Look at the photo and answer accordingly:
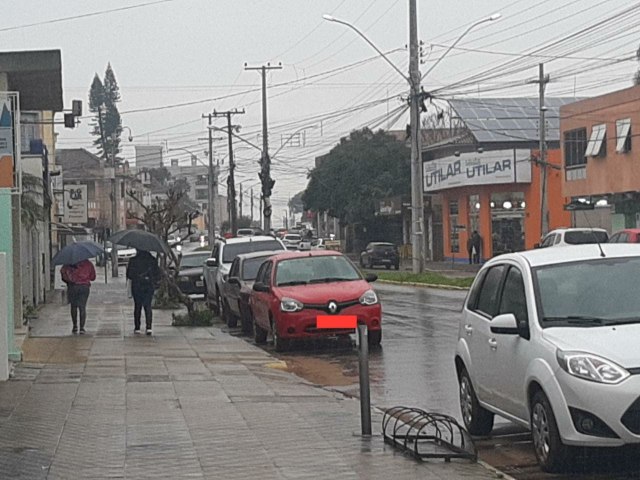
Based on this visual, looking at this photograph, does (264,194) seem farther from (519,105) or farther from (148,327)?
(148,327)

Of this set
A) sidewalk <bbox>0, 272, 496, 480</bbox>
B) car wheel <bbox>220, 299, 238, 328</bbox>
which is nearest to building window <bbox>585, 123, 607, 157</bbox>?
car wheel <bbox>220, 299, 238, 328</bbox>

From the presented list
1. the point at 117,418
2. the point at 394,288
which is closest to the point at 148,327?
the point at 117,418

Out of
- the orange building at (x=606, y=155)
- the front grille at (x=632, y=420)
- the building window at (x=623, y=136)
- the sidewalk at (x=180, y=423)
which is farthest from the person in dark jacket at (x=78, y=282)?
the building window at (x=623, y=136)

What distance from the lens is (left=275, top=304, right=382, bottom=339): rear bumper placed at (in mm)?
19188

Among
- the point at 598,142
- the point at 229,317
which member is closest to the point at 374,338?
the point at 229,317

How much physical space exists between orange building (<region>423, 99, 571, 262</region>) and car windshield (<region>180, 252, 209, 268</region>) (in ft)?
78.6

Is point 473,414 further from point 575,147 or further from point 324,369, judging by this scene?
point 575,147

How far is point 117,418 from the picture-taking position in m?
11.6

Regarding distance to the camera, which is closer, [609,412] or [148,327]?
[609,412]

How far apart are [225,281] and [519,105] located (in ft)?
176

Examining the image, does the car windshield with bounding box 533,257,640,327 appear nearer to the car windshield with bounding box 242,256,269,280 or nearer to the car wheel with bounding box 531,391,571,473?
the car wheel with bounding box 531,391,571,473

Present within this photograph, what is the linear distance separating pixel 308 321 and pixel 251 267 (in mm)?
5712

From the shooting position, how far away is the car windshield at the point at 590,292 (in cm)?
919

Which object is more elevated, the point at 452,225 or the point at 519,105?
the point at 519,105
